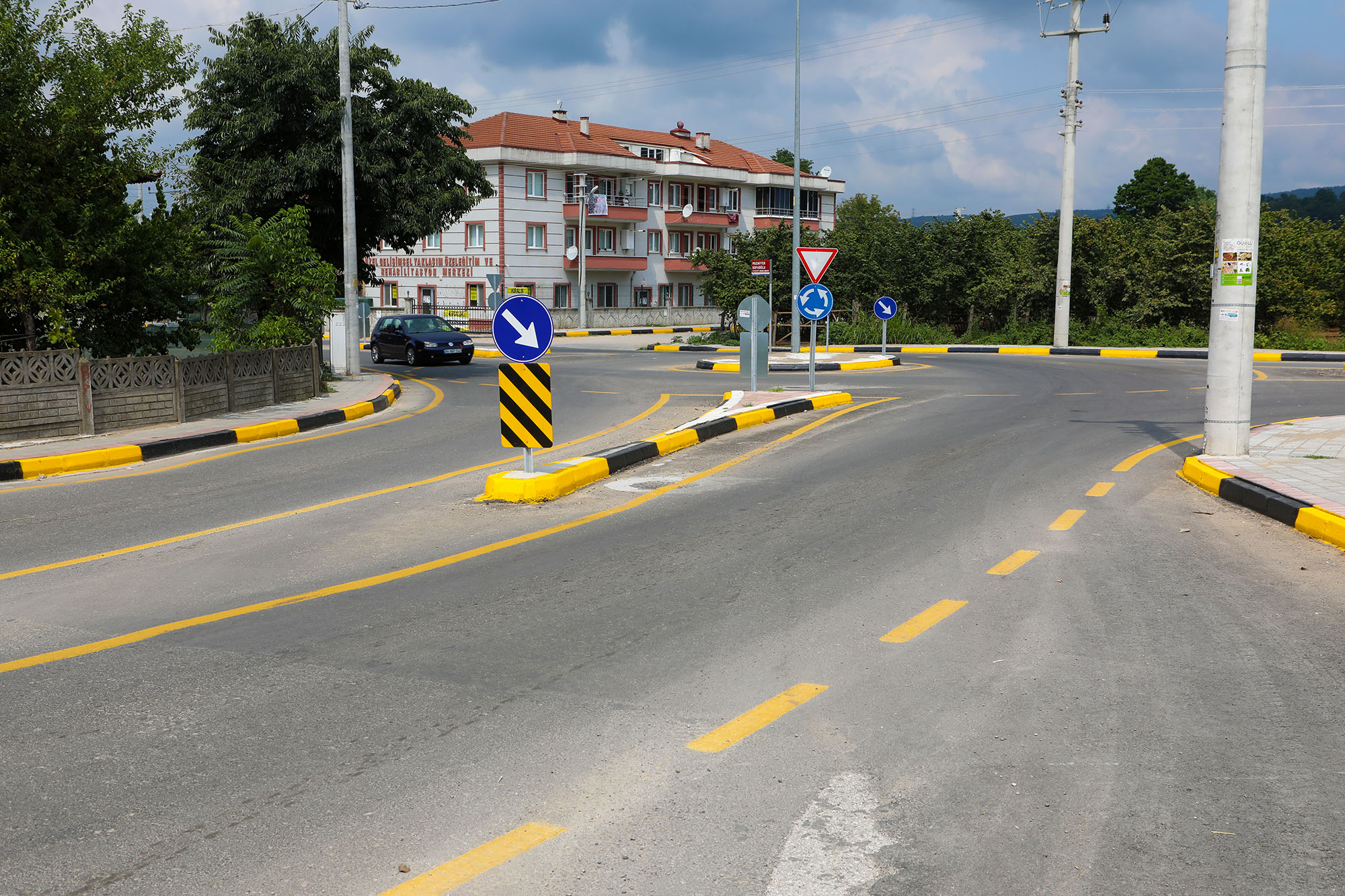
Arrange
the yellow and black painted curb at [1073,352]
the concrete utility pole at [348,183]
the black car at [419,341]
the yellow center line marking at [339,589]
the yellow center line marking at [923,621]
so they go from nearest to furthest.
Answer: the yellow center line marking at [339,589] < the yellow center line marking at [923,621] < the concrete utility pole at [348,183] < the black car at [419,341] < the yellow and black painted curb at [1073,352]

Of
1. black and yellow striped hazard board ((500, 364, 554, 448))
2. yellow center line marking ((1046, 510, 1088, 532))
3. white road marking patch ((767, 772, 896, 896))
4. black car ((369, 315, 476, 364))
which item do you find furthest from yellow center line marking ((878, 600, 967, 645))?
black car ((369, 315, 476, 364))

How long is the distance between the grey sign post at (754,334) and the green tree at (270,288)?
8165 mm

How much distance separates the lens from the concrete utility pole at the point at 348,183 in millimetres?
24750

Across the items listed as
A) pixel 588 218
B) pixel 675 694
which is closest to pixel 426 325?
pixel 675 694

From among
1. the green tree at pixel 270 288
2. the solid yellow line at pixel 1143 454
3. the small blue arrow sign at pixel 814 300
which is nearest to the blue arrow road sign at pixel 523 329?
the solid yellow line at pixel 1143 454

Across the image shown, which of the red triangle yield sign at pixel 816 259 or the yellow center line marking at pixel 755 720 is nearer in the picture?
the yellow center line marking at pixel 755 720

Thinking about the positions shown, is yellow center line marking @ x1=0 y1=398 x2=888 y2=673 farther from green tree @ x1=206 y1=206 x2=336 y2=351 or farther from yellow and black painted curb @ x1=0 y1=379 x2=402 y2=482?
green tree @ x1=206 y1=206 x2=336 y2=351

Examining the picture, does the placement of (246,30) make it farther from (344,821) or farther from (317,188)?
(344,821)

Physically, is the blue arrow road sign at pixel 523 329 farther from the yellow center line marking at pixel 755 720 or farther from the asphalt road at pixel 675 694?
the yellow center line marking at pixel 755 720

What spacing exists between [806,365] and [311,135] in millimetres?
13606

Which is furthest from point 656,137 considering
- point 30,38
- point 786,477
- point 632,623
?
point 632,623

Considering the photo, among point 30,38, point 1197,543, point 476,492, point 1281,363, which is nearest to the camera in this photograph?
point 1197,543

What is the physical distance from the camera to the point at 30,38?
15.8m

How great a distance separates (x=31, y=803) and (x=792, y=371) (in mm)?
25243
